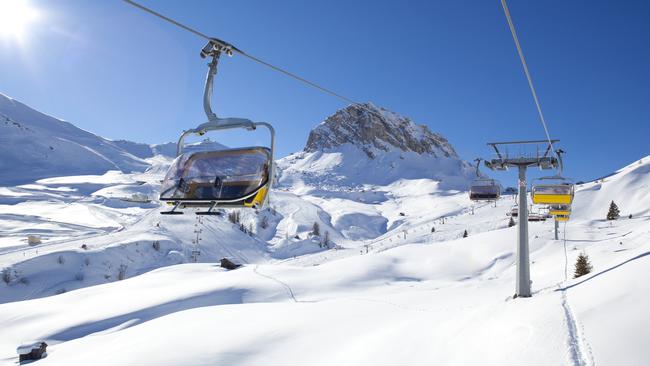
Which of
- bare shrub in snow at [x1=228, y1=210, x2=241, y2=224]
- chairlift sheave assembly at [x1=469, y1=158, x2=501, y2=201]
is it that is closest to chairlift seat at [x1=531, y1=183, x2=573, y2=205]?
chairlift sheave assembly at [x1=469, y1=158, x2=501, y2=201]

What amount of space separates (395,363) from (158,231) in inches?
2487

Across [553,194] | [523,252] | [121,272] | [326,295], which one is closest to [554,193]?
[553,194]

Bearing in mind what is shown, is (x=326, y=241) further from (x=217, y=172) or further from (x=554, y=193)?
(x=217, y=172)

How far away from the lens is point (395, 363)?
22.1ft

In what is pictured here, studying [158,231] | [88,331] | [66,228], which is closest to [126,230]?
[158,231]

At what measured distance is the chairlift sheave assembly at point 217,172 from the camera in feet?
18.8

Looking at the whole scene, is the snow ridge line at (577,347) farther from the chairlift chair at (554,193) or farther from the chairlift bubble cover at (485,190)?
the chairlift bubble cover at (485,190)

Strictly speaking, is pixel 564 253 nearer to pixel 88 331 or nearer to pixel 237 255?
pixel 88 331

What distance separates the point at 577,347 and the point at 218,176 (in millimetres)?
5619

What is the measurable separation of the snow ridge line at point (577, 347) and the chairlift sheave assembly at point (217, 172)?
4615mm

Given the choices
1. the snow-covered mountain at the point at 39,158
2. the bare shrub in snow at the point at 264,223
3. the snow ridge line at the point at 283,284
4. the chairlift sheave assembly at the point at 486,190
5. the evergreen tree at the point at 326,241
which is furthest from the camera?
the snow-covered mountain at the point at 39,158

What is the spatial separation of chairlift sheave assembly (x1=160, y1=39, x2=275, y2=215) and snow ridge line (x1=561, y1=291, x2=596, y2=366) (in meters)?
4.62

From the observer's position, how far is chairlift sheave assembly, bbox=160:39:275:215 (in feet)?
18.8

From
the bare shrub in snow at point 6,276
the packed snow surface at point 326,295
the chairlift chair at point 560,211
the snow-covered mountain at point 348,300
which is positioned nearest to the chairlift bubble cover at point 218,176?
the packed snow surface at point 326,295
